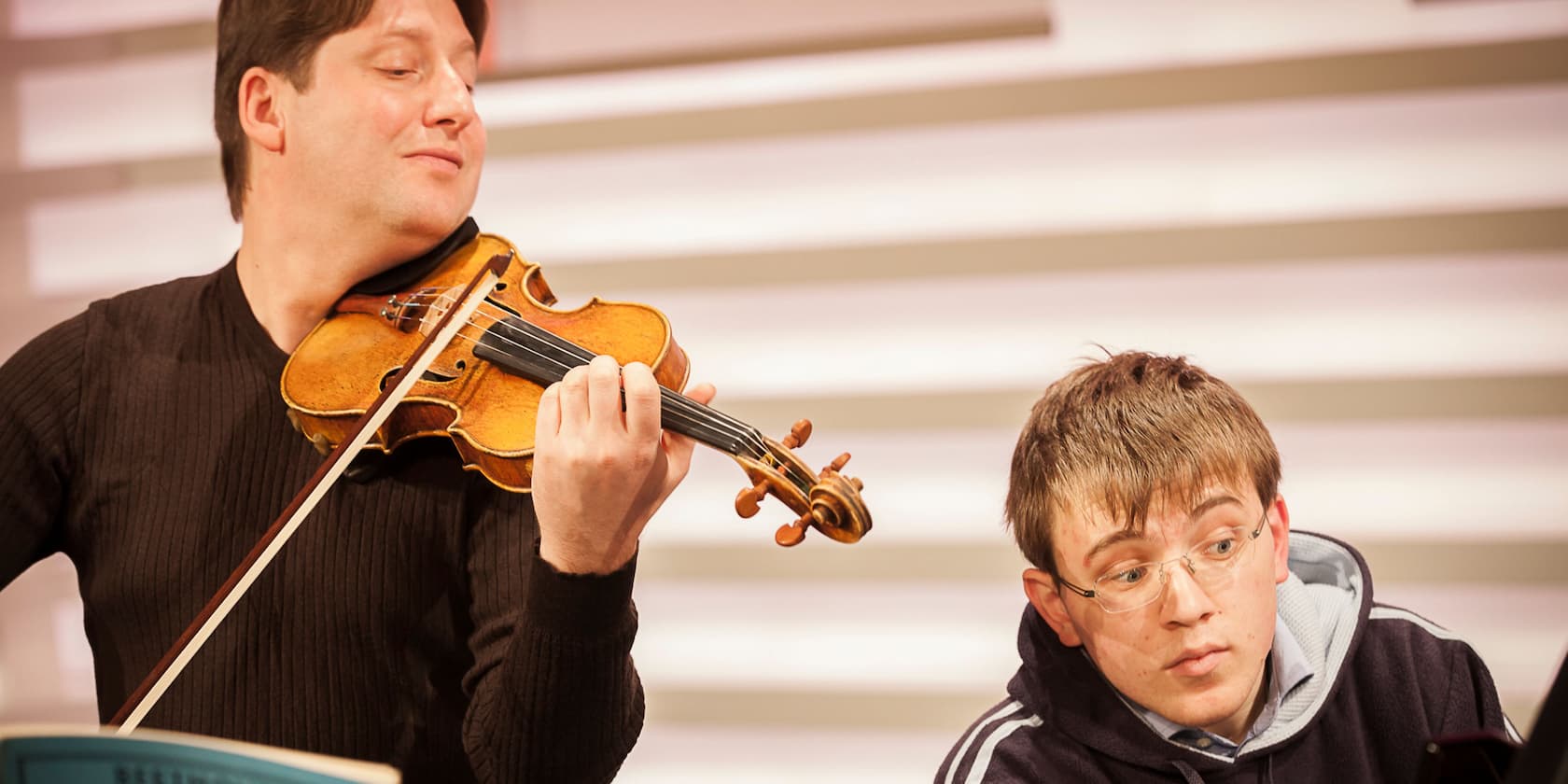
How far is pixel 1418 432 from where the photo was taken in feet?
7.53

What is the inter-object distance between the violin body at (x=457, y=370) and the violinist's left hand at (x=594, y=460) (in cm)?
9

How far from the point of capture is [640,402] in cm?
137

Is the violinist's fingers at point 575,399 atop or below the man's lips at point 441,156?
below

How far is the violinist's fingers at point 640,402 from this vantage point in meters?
1.36

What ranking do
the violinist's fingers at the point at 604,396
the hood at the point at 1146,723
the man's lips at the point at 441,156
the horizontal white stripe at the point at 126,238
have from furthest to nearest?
the horizontal white stripe at the point at 126,238
the man's lips at the point at 441,156
the hood at the point at 1146,723
the violinist's fingers at the point at 604,396

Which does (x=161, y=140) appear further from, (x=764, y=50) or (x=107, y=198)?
(x=764, y=50)

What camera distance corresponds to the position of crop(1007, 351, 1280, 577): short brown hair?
5.15 feet

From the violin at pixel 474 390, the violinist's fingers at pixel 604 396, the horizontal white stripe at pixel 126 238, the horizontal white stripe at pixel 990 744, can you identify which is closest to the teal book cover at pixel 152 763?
the violin at pixel 474 390

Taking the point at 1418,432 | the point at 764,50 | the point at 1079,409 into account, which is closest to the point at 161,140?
the point at 764,50

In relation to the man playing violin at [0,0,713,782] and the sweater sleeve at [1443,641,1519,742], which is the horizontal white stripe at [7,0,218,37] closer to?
the man playing violin at [0,0,713,782]

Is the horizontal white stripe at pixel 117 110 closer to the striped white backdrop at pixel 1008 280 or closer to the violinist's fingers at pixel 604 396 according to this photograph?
the striped white backdrop at pixel 1008 280

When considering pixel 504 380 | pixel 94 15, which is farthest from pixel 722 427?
pixel 94 15

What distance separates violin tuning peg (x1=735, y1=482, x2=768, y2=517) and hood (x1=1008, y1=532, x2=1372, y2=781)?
1.61ft

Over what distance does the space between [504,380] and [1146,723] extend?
35.2 inches
